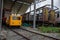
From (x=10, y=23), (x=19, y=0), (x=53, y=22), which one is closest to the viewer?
(x=10, y=23)

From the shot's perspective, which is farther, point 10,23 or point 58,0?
point 58,0

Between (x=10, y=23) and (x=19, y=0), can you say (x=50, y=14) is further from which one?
(x=19, y=0)

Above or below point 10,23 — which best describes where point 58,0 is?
above

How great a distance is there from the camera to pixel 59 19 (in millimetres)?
21484

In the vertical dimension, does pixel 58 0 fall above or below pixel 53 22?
above

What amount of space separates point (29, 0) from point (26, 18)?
3.20 m

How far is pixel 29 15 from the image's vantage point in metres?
28.6

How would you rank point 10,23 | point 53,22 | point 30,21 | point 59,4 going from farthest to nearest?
point 59,4
point 30,21
point 53,22
point 10,23

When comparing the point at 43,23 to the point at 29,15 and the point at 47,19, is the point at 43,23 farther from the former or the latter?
the point at 29,15

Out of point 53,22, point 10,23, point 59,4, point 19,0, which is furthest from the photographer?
point 59,4

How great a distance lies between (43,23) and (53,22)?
1644mm

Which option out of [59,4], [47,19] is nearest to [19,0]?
[59,4]

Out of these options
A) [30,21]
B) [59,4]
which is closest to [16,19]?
[30,21]

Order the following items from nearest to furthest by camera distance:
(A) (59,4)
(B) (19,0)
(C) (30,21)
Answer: (C) (30,21), (B) (19,0), (A) (59,4)
